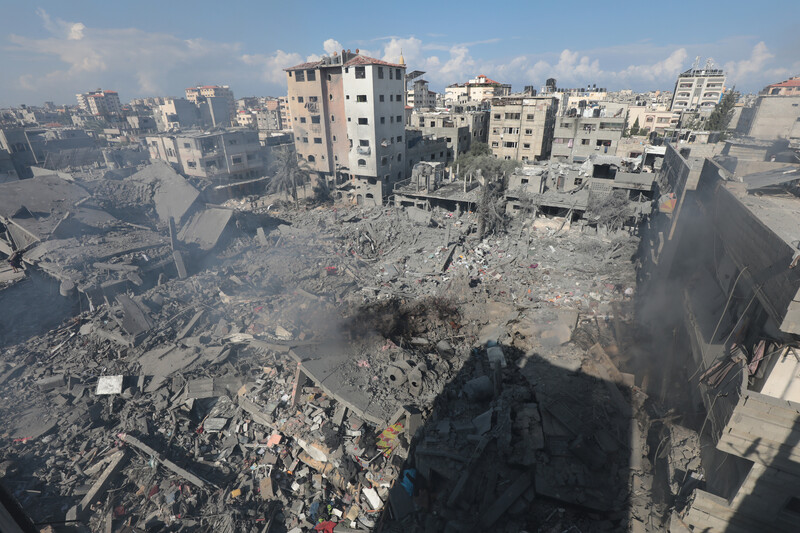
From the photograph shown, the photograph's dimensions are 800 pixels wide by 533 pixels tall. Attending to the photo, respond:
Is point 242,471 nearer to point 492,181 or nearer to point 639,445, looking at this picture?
point 639,445

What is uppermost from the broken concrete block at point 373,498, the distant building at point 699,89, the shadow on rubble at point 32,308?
the distant building at point 699,89

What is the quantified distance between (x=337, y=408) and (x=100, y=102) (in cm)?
11669

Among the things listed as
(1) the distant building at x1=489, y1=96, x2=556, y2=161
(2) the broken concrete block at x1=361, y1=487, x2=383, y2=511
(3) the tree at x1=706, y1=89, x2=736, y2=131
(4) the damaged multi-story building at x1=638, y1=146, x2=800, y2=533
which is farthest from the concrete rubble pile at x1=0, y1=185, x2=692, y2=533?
(3) the tree at x1=706, y1=89, x2=736, y2=131

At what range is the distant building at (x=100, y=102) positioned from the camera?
86938 mm

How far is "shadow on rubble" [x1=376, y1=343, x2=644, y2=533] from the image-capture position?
6215 millimetres

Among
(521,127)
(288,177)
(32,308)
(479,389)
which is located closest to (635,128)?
(521,127)

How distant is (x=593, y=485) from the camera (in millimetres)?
6469

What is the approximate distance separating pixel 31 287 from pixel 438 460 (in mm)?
19571

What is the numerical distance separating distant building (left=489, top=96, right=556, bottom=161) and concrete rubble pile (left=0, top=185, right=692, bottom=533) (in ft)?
89.0

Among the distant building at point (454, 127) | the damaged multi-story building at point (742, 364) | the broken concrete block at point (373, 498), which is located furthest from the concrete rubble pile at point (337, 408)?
the distant building at point (454, 127)

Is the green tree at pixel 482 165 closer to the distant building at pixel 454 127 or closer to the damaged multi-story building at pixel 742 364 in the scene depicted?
the distant building at pixel 454 127

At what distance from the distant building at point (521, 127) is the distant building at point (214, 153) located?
25486mm

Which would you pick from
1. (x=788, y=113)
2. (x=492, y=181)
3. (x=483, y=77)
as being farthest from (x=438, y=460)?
(x=483, y=77)

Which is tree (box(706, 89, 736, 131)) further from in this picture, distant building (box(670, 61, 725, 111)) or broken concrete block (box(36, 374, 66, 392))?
broken concrete block (box(36, 374, 66, 392))
